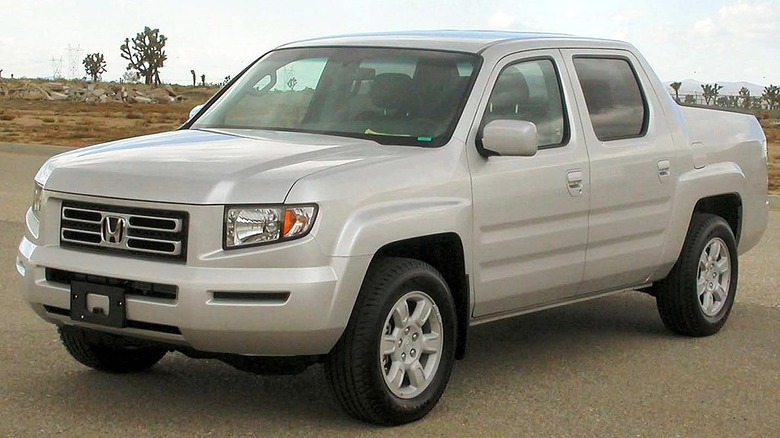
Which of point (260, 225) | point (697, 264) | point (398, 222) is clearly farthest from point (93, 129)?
point (260, 225)

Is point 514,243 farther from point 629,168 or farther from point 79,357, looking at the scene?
point 79,357

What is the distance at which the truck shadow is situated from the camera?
625 cm

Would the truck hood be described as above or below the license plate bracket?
above

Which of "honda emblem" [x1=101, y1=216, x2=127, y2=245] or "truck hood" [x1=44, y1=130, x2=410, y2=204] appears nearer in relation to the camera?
"truck hood" [x1=44, y1=130, x2=410, y2=204]

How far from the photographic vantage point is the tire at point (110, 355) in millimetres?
6871

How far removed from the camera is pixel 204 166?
19.6 feet

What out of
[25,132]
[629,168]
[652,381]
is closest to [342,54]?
[629,168]

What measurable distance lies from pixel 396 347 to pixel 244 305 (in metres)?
0.80

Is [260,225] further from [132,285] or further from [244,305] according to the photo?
[132,285]

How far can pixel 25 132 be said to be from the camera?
121 feet

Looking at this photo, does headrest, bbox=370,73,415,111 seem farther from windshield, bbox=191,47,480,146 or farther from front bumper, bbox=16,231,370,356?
front bumper, bbox=16,231,370,356

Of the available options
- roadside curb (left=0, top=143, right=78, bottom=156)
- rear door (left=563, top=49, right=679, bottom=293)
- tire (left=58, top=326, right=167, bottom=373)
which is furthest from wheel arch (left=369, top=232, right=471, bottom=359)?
roadside curb (left=0, top=143, right=78, bottom=156)

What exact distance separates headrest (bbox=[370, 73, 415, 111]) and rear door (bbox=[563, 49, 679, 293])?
1049 millimetres

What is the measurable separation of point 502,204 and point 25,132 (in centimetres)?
3190
